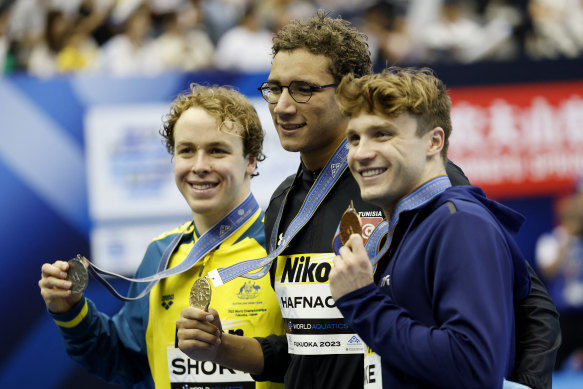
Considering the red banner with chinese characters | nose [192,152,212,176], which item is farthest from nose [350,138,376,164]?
the red banner with chinese characters

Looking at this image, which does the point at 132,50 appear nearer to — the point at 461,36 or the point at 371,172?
the point at 461,36

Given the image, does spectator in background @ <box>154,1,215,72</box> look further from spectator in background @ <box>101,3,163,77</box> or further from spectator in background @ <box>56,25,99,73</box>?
spectator in background @ <box>56,25,99,73</box>

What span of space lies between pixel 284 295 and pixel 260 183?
13.2ft

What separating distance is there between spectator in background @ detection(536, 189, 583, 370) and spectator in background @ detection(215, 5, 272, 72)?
11.6 ft

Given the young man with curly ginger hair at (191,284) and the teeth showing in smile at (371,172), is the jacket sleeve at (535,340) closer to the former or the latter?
the teeth showing in smile at (371,172)

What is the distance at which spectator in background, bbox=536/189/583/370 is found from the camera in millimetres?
7159

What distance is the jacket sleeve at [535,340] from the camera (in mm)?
2354

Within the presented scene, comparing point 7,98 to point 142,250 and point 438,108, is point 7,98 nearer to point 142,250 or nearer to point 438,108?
point 142,250

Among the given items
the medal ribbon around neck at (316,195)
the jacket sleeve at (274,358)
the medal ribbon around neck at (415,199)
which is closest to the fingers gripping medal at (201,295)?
the medal ribbon around neck at (316,195)

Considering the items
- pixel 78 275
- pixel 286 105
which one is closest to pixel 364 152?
pixel 286 105

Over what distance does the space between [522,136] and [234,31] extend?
347 centimetres

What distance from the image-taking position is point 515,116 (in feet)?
24.0

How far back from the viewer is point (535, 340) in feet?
7.98

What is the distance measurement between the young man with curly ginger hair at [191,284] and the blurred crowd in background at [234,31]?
14.6 ft
